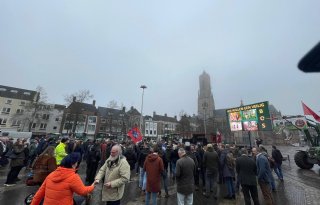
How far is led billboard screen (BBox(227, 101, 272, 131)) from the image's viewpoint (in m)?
21.3

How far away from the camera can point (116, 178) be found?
4234 mm

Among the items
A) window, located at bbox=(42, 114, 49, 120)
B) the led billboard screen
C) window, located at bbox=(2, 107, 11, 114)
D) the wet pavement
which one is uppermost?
window, located at bbox=(2, 107, 11, 114)

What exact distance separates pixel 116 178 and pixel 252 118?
21825 mm

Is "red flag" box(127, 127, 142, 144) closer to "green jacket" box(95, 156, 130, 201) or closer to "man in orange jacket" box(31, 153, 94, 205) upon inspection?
"green jacket" box(95, 156, 130, 201)

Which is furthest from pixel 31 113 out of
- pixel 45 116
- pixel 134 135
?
Answer: pixel 134 135

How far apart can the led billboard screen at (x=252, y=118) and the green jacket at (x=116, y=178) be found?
68.2 feet

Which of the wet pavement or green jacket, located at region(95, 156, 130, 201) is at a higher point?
green jacket, located at region(95, 156, 130, 201)

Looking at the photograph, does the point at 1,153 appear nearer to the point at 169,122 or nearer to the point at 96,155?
the point at 96,155

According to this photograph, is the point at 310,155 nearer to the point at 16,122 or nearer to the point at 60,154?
the point at 60,154

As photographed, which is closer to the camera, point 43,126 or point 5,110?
point 5,110

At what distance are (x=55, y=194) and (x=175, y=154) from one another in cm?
780

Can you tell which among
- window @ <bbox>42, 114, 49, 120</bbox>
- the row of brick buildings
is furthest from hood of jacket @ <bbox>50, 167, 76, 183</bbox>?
window @ <bbox>42, 114, 49, 120</bbox>

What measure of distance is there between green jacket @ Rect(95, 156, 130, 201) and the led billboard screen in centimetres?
2079

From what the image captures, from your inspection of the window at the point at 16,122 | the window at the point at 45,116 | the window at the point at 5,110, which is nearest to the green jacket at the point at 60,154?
the window at the point at 45,116
